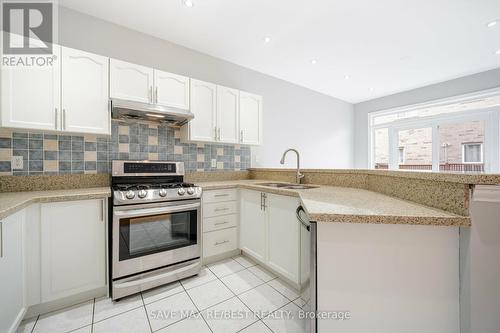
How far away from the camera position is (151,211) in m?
1.78

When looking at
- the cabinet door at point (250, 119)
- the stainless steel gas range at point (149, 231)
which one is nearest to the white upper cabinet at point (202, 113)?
the cabinet door at point (250, 119)

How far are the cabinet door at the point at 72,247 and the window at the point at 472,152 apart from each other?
5617mm

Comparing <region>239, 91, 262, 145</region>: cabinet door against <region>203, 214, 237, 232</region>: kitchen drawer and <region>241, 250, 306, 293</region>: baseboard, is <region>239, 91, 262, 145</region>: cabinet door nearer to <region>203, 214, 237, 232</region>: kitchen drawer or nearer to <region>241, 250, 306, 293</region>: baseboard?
<region>203, 214, 237, 232</region>: kitchen drawer

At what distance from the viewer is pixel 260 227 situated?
211cm

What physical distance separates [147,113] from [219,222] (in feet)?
4.48

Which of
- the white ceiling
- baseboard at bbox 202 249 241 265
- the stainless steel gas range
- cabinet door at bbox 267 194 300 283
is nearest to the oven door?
the stainless steel gas range

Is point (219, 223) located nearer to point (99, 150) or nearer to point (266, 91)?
point (99, 150)

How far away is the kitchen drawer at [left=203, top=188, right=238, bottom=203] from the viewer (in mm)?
2209

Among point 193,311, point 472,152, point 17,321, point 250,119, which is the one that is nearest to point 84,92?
point 17,321

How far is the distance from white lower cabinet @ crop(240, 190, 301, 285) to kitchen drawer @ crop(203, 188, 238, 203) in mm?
102

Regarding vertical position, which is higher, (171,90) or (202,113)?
(171,90)

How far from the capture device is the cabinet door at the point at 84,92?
1727 mm

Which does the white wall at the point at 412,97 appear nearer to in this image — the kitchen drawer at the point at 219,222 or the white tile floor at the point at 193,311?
the kitchen drawer at the point at 219,222

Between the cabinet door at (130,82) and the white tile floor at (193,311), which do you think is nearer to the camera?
the white tile floor at (193,311)
